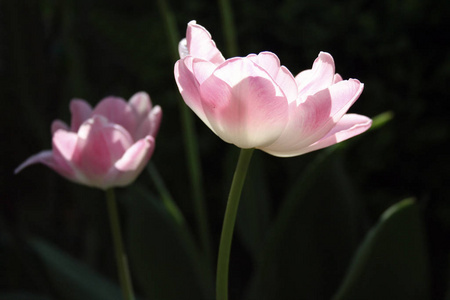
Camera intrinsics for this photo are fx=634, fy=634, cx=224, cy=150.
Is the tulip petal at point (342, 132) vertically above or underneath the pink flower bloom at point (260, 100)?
underneath

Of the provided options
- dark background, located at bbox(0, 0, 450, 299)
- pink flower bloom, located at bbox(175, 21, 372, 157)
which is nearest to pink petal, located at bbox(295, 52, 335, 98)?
pink flower bloom, located at bbox(175, 21, 372, 157)

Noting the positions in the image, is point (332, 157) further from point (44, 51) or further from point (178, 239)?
point (44, 51)

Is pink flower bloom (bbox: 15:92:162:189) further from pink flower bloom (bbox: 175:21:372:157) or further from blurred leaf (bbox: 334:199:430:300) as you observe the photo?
blurred leaf (bbox: 334:199:430:300)

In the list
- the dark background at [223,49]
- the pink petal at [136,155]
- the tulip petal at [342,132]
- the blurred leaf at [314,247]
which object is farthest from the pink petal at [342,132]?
the dark background at [223,49]

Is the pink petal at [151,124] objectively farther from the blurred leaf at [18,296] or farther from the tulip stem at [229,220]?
the blurred leaf at [18,296]

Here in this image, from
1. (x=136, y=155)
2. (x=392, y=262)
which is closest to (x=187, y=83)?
(x=136, y=155)

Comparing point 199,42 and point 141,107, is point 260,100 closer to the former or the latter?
point 199,42
